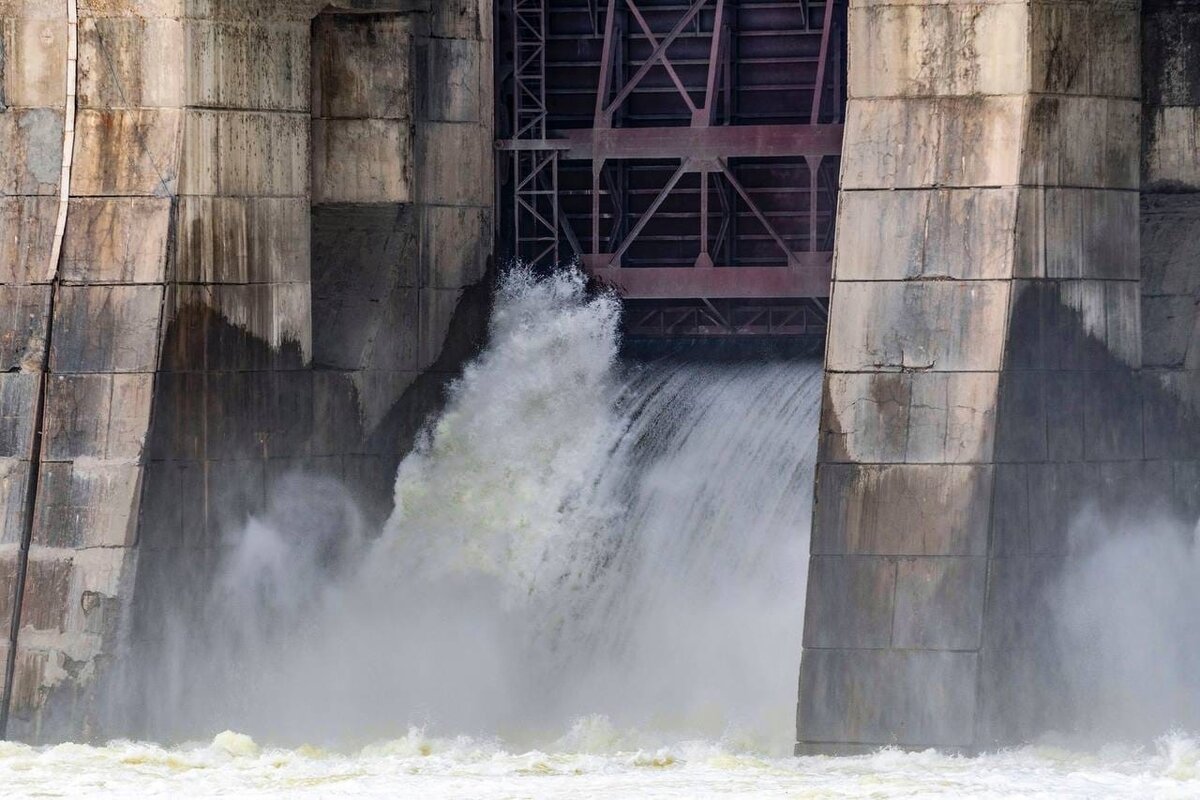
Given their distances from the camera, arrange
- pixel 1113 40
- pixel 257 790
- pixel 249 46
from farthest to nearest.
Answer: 1. pixel 249 46
2. pixel 1113 40
3. pixel 257 790

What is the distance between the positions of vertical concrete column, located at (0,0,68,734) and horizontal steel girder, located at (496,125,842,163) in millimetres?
5796

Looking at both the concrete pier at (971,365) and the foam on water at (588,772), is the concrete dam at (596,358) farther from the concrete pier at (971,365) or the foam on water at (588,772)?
the foam on water at (588,772)

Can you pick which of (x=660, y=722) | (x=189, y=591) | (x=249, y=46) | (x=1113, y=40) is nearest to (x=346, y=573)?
(x=189, y=591)

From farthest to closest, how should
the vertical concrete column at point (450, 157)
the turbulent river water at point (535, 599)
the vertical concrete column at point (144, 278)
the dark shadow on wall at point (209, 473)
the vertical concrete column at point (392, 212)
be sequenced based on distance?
1. the vertical concrete column at point (450, 157)
2. the vertical concrete column at point (392, 212)
3. the dark shadow on wall at point (209, 473)
4. the vertical concrete column at point (144, 278)
5. the turbulent river water at point (535, 599)

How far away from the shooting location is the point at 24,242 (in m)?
23.7

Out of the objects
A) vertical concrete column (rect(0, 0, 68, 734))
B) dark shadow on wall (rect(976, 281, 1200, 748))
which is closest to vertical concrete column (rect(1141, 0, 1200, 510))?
dark shadow on wall (rect(976, 281, 1200, 748))

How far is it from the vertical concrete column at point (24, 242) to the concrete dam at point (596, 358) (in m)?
0.04

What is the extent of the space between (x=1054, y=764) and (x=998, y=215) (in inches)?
213

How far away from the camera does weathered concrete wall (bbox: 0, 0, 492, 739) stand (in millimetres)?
23016

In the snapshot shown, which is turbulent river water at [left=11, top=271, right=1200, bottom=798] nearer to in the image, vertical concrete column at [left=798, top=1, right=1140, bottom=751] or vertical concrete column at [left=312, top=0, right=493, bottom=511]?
vertical concrete column at [left=312, top=0, right=493, bottom=511]

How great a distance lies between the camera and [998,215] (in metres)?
21.9

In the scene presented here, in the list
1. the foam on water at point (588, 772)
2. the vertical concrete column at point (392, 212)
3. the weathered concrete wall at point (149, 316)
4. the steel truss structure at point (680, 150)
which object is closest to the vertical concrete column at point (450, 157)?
the vertical concrete column at point (392, 212)

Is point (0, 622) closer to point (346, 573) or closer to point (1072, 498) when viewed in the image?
point (346, 573)

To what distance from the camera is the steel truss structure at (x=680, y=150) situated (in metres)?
26.7
